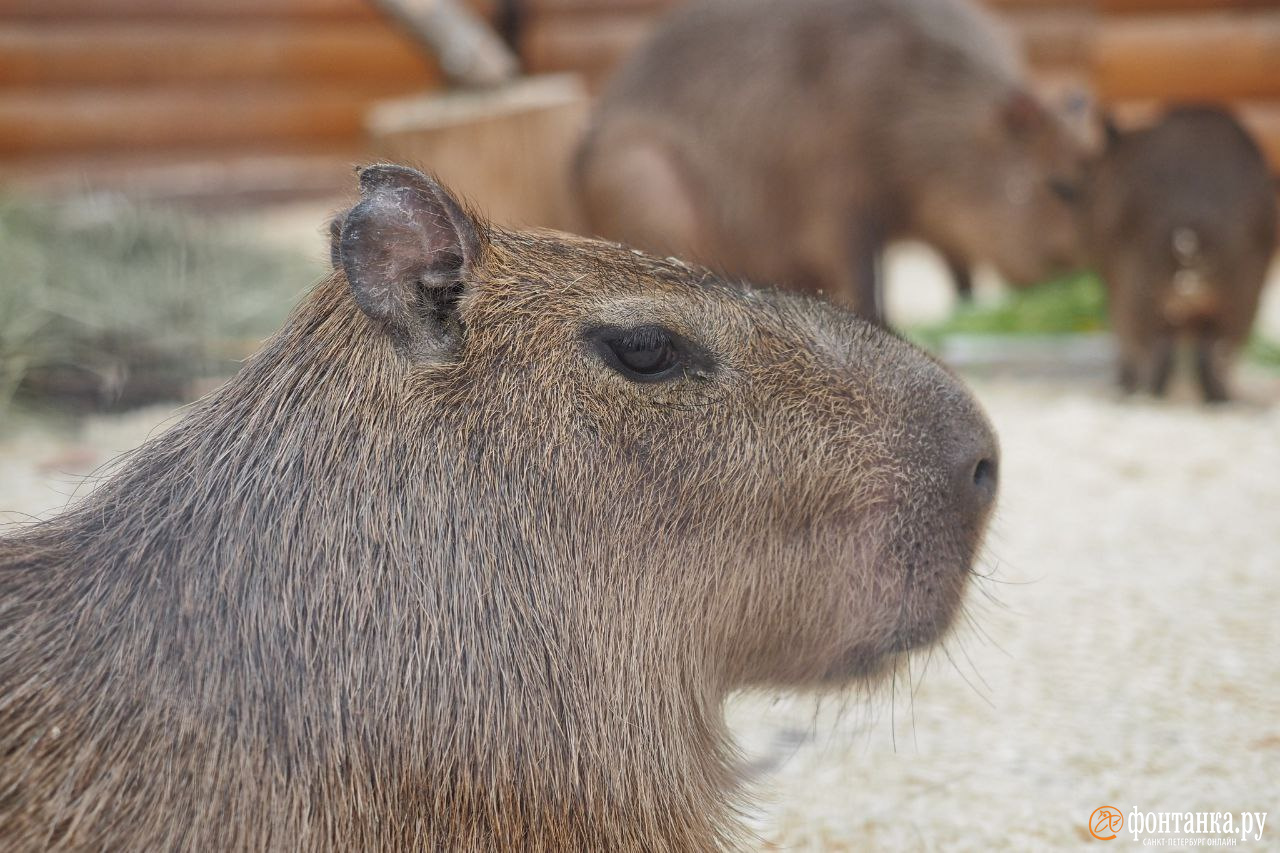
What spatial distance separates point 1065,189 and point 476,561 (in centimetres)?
423

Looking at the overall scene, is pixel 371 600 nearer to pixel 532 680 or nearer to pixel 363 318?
pixel 532 680

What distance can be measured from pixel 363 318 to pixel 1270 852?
56.0 inches

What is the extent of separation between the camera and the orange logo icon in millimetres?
1842

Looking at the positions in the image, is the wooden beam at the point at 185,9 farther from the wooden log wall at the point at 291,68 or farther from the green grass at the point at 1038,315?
the green grass at the point at 1038,315

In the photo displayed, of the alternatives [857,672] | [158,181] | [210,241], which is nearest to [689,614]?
[857,672]

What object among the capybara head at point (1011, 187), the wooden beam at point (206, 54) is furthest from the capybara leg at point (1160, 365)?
the wooden beam at point (206, 54)

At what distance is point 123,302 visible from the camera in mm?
4402

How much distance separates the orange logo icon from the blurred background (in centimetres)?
2

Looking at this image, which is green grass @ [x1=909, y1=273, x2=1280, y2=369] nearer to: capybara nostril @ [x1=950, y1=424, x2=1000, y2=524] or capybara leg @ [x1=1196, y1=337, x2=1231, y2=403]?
capybara leg @ [x1=1196, y1=337, x2=1231, y2=403]

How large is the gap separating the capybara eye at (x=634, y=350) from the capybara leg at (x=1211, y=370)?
358 centimetres

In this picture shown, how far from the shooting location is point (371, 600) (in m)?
1.37

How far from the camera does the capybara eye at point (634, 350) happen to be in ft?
4.85

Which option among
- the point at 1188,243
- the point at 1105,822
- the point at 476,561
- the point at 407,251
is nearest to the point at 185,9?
the point at 1188,243

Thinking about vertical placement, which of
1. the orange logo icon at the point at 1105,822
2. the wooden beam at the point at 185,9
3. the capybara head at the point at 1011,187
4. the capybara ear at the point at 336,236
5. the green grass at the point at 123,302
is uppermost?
the wooden beam at the point at 185,9
